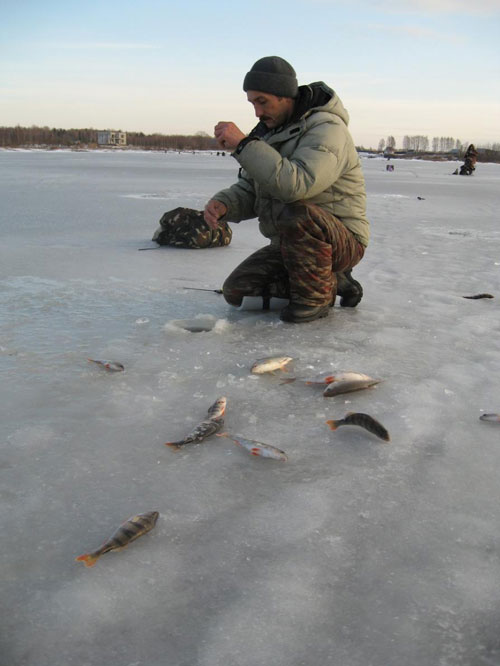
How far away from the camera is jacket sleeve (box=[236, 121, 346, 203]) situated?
138 inches

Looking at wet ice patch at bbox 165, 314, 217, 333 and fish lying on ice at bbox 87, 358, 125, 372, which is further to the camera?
wet ice patch at bbox 165, 314, 217, 333

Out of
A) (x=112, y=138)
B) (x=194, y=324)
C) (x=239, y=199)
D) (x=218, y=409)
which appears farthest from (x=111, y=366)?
(x=112, y=138)

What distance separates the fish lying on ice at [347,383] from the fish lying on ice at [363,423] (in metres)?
0.32

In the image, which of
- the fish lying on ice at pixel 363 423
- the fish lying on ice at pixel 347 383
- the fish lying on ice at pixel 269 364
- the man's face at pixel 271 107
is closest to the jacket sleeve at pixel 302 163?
the man's face at pixel 271 107

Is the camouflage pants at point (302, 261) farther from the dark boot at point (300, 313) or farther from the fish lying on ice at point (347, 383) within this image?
the fish lying on ice at point (347, 383)

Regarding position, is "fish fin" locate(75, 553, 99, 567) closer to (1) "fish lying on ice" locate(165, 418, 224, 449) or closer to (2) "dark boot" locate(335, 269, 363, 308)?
(1) "fish lying on ice" locate(165, 418, 224, 449)

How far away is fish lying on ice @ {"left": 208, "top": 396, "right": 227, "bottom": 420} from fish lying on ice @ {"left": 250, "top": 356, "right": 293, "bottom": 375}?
0.45 meters

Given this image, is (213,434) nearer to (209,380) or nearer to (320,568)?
(209,380)

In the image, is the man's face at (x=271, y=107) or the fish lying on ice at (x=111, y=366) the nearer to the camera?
the fish lying on ice at (x=111, y=366)

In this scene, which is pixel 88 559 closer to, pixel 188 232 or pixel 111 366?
pixel 111 366

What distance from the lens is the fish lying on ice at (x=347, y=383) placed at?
2789mm

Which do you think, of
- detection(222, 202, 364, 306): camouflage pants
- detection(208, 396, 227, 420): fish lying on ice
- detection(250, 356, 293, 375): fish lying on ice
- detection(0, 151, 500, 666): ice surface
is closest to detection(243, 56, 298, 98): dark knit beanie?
detection(222, 202, 364, 306): camouflage pants

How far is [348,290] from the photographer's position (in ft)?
14.5

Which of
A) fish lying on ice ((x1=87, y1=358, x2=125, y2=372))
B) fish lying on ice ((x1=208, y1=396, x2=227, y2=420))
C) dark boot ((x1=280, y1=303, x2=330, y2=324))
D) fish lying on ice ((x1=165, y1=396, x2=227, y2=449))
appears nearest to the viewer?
fish lying on ice ((x1=165, y1=396, x2=227, y2=449))
